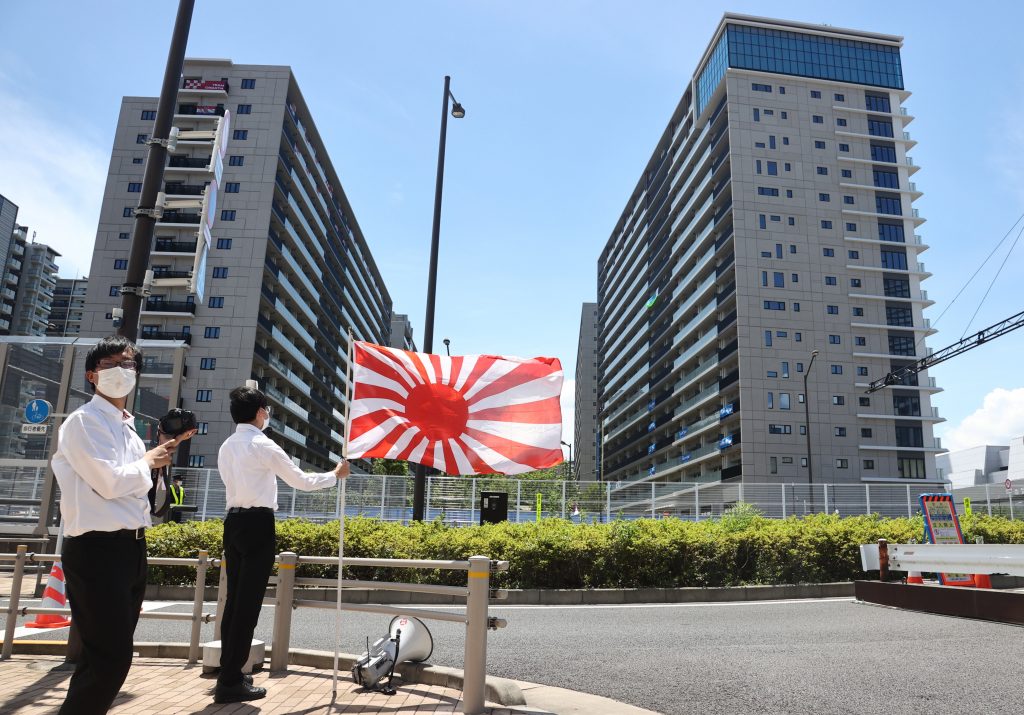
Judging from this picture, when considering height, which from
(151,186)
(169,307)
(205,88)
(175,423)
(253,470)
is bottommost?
(253,470)

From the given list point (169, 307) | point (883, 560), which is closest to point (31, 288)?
point (169, 307)

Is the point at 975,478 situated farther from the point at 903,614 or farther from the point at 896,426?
the point at 903,614

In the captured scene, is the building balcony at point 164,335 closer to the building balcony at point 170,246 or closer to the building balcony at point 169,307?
the building balcony at point 169,307

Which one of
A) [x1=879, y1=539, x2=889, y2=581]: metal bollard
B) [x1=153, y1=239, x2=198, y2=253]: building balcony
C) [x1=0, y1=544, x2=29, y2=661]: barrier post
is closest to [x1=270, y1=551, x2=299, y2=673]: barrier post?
[x1=0, y1=544, x2=29, y2=661]: barrier post

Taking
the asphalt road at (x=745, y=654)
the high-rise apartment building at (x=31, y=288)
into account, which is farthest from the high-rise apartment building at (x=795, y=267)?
the high-rise apartment building at (x=31, y=288)

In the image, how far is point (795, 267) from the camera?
6372cm

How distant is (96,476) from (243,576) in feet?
5.41

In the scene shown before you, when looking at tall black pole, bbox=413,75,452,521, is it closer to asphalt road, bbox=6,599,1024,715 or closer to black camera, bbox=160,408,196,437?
asphalt road, bbox=6,599,1024,715

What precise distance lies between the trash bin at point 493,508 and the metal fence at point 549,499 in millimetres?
6569

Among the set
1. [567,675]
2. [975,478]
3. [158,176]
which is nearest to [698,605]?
[567,675]

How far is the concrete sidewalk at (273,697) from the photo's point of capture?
4.23 m

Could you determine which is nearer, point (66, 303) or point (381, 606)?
point (381, 606)

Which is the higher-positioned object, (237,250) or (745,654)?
(237,250)

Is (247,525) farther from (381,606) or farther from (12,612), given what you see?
(12,612)
